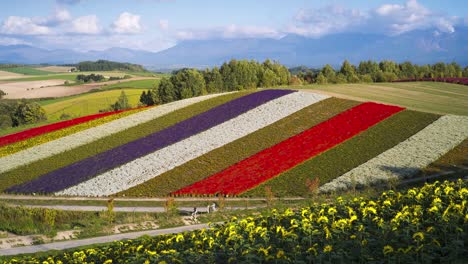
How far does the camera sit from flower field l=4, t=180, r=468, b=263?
28.1 ft

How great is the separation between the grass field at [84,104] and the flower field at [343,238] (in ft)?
275

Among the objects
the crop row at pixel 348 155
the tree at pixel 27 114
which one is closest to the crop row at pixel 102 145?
the crop row at pixel 348 155

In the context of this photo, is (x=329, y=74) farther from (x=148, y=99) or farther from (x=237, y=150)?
(x=237, y=150)

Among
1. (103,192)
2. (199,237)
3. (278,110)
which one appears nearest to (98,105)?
(278,110)

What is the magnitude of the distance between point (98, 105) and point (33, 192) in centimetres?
6813

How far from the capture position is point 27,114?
83625mm

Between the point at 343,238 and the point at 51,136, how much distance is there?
154 feet

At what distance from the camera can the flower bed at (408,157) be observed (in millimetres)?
31641

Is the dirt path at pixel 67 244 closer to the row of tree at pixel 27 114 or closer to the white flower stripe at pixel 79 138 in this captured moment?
Result: the white flower stripe at pixel 79 138

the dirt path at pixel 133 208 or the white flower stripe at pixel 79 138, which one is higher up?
the white flower stripe at pixel 79 138

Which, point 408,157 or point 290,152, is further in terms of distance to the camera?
point 290,152

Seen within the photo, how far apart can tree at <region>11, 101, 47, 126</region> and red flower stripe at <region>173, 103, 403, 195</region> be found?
6027 cm

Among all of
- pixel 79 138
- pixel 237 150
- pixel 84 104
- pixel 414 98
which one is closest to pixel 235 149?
pixel 237 150

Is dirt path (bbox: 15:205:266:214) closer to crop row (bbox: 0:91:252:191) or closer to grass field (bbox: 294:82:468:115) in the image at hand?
crop row (bbox: 0:91:252:191)
